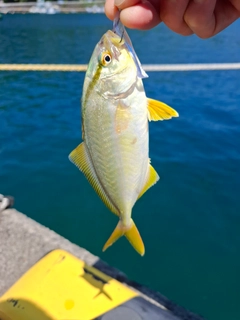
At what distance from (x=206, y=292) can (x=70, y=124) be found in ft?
17.0

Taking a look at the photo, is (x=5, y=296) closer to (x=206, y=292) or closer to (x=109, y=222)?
(x=206, y=292)

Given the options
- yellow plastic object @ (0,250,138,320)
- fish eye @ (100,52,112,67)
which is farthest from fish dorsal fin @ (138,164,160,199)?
yellow plastic object @ (0,250,138,320)

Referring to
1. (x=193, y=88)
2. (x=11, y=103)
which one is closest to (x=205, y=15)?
(x=11, y=103)

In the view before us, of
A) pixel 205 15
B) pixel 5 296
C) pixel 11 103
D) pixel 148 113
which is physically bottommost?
pixel 11 103

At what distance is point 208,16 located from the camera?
1.71 meters

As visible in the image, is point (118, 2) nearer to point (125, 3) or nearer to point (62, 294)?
point (125, 3)

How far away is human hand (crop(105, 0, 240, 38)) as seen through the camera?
155 centimetres

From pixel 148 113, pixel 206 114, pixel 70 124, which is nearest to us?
pixel 148 113

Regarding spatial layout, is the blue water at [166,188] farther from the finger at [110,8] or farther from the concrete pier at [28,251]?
the finger at [110,8]

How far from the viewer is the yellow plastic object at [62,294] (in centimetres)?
229

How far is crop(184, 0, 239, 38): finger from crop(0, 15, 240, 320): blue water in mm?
2752

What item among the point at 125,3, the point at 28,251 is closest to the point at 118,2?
the point at 125,3

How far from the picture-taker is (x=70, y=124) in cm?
825

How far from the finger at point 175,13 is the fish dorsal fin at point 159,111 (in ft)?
1.31
